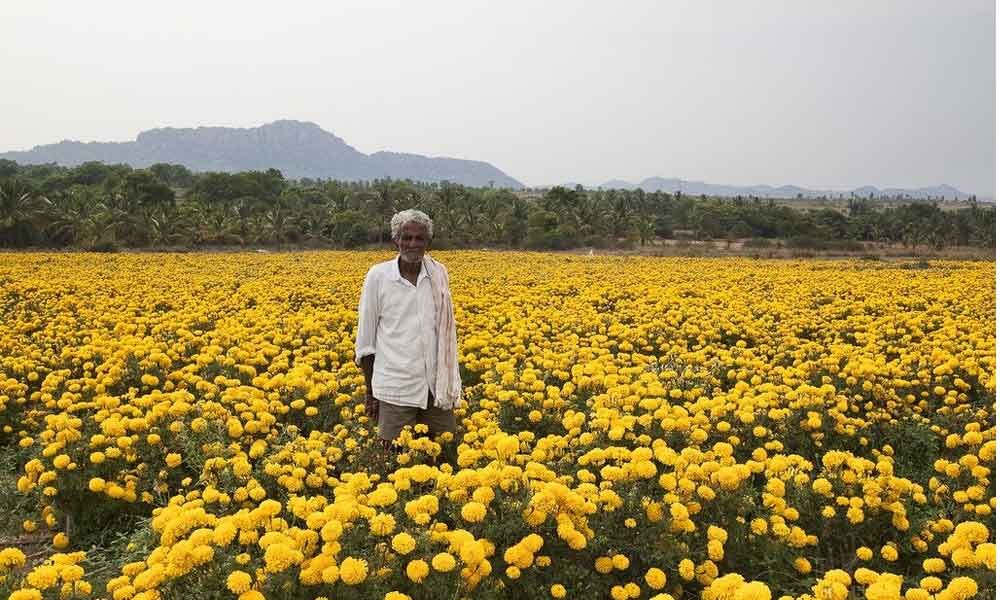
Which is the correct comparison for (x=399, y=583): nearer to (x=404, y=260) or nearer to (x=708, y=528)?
(x=708, y=528)

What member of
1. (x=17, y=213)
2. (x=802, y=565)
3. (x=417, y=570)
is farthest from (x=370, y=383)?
(x=17, y=213)

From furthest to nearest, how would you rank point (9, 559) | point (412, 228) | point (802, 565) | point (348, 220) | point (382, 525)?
point (348, 220) → point (412, 228) → point (802, 565) → point (9, 559) → point (382, 525)

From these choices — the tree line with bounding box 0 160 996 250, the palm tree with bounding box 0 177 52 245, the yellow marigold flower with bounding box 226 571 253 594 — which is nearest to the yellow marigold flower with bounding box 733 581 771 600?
the yellow marigold flower with bounding box 226 571 253 594

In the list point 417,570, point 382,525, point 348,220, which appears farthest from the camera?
point 348,220

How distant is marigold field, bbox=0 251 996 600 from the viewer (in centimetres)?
308

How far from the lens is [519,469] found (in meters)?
3.67

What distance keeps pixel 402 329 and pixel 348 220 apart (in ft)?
145

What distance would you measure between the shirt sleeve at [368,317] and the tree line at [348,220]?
38425mm

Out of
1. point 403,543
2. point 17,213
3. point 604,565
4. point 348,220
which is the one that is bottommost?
point 604,565

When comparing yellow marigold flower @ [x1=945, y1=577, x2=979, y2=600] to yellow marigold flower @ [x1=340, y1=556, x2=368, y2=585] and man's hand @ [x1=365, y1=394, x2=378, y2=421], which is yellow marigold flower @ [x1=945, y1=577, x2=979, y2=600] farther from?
man's hand @ [x1=365, y1=394, x2=378, y2=421]

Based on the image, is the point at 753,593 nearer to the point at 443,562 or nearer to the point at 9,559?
the point at 443,562

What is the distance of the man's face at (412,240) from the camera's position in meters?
4.73

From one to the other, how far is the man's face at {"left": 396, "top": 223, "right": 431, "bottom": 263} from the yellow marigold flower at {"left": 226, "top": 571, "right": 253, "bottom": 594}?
248cm

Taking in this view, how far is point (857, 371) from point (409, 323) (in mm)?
4783
